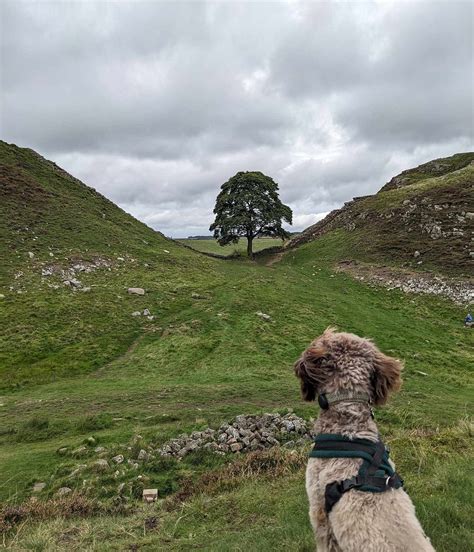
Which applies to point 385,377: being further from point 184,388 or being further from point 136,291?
point 136,291

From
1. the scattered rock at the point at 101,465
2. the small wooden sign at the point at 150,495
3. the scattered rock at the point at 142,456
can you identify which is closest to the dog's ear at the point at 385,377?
the small wooden sign at the point at 150,495

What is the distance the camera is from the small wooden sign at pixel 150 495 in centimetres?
930

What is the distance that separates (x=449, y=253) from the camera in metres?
40.6

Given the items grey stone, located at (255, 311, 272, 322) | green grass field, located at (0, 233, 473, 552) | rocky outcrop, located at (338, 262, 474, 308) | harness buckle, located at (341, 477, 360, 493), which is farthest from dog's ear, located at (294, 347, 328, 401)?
rocky outcrop, located at (338, 262, 474, 308)

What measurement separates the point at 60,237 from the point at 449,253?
38.4 metres

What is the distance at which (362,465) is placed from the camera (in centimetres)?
384

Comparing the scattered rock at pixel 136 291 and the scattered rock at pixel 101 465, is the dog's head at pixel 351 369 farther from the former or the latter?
the scattered rock at pixel 136 291

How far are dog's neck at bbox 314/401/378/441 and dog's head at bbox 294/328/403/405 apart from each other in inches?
6.6

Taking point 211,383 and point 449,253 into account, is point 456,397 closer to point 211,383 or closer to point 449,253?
point 211,383

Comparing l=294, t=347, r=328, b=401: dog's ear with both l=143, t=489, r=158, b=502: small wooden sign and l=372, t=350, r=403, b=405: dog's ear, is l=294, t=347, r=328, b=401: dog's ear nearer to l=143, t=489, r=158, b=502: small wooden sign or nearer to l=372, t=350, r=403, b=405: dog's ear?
l=372, t=350, r=403, b=405: dog's ear

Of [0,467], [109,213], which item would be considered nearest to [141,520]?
[0,467]

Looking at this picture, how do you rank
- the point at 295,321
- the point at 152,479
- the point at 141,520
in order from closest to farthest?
the point at 141,520 → the point at 152,479 → the point at 295,321

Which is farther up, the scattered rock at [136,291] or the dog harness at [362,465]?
the scattered rock at [136,291]

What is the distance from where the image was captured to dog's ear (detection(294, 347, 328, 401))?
4258 mm
